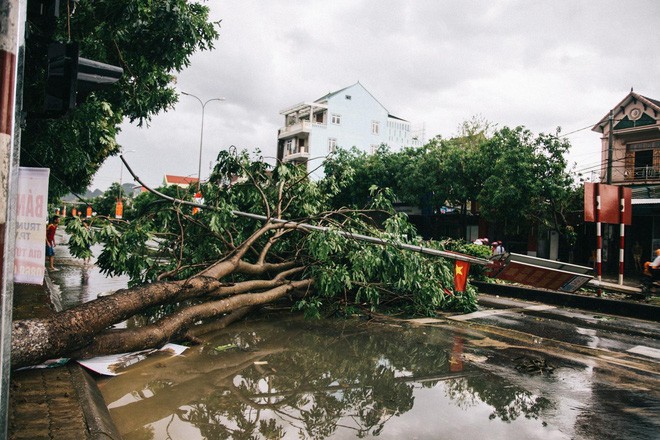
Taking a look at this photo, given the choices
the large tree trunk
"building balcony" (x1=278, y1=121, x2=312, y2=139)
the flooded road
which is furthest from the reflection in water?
"building balcony" (x1=278, y1=121, x2=312, y2=139)

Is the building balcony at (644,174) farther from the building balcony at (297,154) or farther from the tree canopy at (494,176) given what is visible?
the building balcony at (297,154)

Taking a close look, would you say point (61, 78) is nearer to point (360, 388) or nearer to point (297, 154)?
point (360, 388)

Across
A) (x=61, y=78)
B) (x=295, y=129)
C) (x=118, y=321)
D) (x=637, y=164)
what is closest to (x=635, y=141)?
(x=637, y=164)

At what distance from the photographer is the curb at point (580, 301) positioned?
400 inches

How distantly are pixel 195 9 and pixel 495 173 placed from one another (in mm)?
17544

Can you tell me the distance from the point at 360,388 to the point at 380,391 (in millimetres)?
218

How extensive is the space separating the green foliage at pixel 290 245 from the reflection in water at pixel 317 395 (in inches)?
74.9

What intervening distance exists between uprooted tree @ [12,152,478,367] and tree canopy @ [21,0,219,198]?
6.08ft

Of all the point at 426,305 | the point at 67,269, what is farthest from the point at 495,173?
the point at 67,269

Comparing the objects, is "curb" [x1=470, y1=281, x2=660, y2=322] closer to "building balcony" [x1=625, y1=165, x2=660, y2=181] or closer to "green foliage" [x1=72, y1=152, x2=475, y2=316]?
"green foliage" [x1=72, y1=152, x2=475, y2=316]

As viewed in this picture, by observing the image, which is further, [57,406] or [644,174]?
[644,174]

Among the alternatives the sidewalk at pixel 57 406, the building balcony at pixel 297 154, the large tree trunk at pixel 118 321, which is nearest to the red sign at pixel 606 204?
the large tree trunk at pixel 118 321

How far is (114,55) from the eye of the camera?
9.37m

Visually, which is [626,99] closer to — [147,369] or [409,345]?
[409,345]
